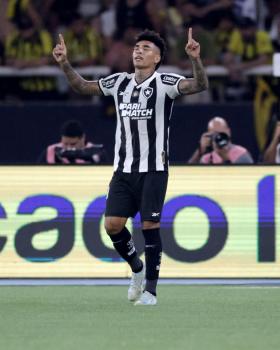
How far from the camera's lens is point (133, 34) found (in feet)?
56.2

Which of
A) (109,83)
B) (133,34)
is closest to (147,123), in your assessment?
(109,83)

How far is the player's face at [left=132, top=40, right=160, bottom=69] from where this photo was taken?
10.1 m

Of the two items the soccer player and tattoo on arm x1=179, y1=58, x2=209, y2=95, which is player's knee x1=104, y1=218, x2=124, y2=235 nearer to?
the soccer player

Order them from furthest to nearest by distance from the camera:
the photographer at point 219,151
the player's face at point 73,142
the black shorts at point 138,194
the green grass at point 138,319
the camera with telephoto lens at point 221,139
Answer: the player's face at point 73,142 < the camera with telephoto lens at point 221,139 < the photographer at point 219,151 < the black shorts at point 138,194 < the green grass at point 138,319

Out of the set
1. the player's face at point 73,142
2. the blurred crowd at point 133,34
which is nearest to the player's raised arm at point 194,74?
the player's face at point 73,142

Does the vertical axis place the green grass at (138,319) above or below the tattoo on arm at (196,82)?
below

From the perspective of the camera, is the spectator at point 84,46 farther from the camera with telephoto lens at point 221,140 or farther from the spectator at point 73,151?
the camera with telephoto lens at point 221,140

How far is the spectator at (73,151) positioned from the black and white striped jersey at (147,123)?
3584mm

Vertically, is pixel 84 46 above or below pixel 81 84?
above

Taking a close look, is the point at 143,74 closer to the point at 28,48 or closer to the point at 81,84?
the point at 81,84

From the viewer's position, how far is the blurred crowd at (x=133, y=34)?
17219 millimetres

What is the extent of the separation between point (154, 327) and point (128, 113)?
2.25 metres

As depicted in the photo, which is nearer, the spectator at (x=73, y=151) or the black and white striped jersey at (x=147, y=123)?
the black and white striped jersey at (x=147, y=123)

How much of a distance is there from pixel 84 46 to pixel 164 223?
5340 mm
